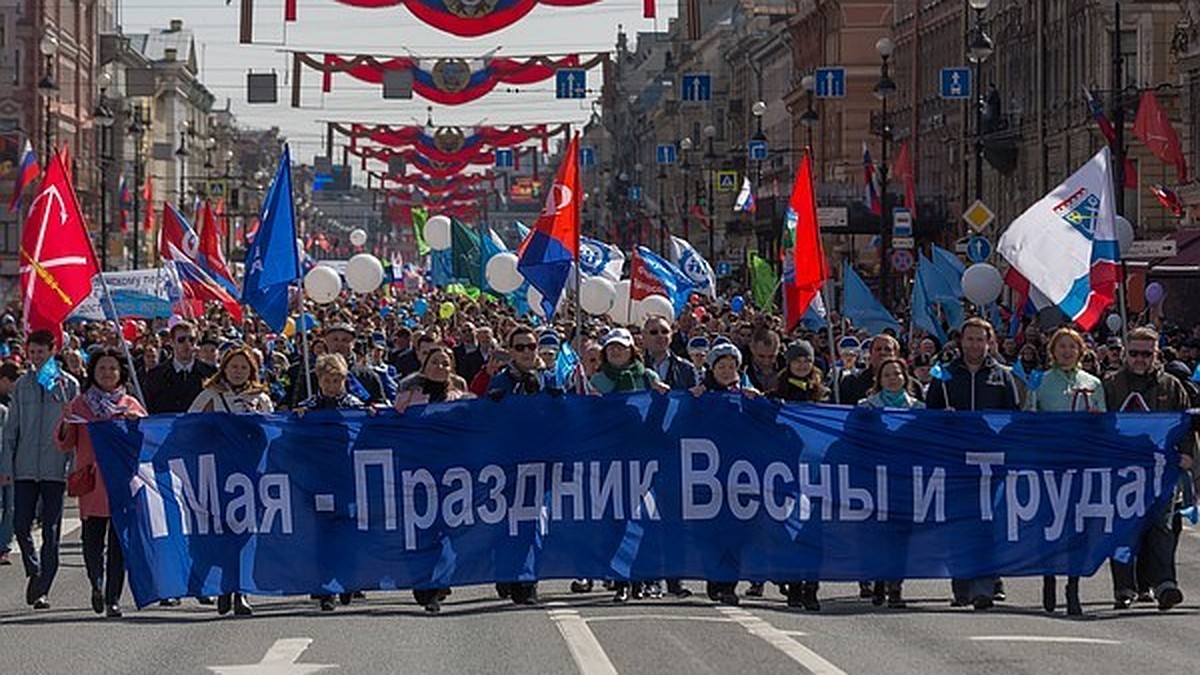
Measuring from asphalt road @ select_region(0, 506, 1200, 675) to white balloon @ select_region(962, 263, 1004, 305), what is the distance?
20.7m

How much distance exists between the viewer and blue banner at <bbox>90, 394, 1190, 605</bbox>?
52.8ft

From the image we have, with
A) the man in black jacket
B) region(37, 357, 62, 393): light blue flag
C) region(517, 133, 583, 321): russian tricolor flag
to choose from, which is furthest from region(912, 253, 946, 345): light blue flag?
region(37, 357, 62, 393): light blue flag

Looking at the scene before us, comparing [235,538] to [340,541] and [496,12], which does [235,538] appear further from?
[496,12]

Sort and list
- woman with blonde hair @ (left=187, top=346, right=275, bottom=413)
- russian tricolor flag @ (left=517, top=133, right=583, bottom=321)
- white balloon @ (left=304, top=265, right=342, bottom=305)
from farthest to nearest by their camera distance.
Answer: white balloon @ (left=304, top=265, right=342, bottom=305) < russian tricolor flag @ (left=517, top=133, right=583, bottom=321) < woman with blonde hair @ (left=187, top=346, right=275, bottom=413)

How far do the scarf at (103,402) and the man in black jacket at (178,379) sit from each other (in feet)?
16.2

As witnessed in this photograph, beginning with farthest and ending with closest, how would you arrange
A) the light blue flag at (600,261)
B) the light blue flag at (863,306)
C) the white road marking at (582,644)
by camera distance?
1. the light blue flag at (600,261)
2. the light blue flag at (863,306)
3. the white road marking at (582,644)

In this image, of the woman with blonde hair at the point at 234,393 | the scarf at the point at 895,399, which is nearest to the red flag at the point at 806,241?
the scarf at the point at 895,399

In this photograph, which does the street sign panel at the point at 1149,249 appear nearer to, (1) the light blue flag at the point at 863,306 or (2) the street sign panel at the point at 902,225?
(1) the light blue flag at the point at 863,306

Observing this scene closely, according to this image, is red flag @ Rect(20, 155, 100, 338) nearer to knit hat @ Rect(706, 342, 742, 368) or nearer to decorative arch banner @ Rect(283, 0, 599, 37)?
knit hat @ Rect(706, 342, 742, 368)

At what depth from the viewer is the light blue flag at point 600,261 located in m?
38.5

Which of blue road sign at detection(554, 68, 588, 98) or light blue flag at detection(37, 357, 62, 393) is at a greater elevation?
blue road sign at detection(554, 68, 588, 98)

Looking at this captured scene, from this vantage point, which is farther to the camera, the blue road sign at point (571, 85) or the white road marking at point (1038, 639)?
the blue road sign at point (571, 85)

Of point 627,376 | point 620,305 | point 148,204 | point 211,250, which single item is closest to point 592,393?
point 627,376

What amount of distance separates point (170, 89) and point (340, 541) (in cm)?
13852
